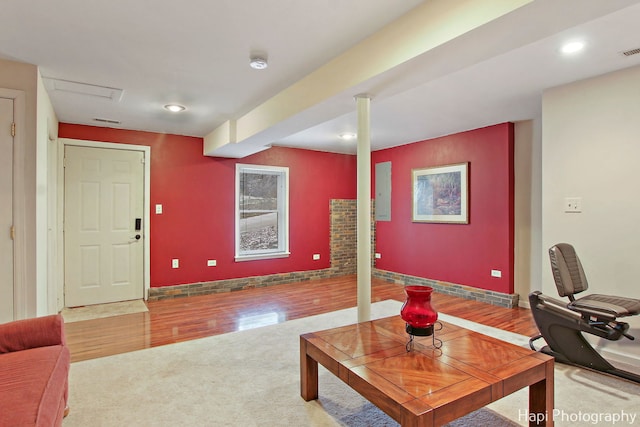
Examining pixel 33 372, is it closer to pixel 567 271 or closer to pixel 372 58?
pixel 372 58

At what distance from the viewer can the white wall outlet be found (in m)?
3.05

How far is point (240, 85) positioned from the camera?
3184 millimetres

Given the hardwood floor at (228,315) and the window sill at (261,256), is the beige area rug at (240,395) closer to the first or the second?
the hardwood floor at (228,315)

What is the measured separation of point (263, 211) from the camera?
244 inches

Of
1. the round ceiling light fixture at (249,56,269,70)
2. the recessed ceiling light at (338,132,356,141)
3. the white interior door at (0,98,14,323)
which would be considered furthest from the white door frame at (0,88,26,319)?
the recessed ceiling light at (338,132,356,141)

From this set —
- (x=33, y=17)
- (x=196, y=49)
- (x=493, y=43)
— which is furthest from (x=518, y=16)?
(x=33, y=17)

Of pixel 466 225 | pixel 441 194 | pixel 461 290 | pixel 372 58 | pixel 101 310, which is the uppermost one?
pixel 372 58

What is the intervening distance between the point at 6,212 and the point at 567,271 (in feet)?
14.0

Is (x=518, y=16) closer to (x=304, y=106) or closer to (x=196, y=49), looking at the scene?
(x=304, y=106)

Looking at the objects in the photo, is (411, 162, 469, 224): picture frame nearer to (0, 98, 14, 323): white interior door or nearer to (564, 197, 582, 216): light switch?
(564, 197, 582, 216): light switch

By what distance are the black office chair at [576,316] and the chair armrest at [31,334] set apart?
129 inches

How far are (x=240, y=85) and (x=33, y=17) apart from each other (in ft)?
4.83

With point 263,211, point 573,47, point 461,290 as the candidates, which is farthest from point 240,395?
point 263,211

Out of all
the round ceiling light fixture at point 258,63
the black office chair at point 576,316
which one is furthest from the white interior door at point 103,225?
the black office chair at point 576,316
